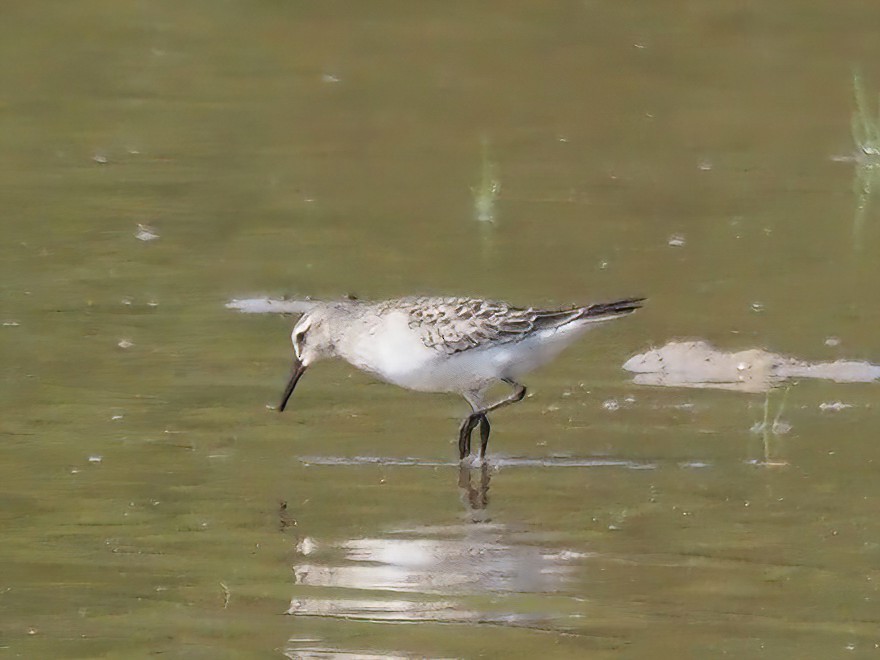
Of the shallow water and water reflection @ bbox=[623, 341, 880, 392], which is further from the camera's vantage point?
water reflection @ bbox=[623, 341, 880, 392]

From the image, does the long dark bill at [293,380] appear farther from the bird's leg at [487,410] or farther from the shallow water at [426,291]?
the bird's leg at [487,410]

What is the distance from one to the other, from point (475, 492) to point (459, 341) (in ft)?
3.20

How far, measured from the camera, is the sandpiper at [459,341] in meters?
8.11

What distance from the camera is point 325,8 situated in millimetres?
16188

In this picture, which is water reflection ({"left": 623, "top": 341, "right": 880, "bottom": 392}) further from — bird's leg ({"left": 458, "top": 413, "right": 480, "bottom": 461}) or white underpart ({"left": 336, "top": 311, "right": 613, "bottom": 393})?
bird's leg ({"left": 458, "top": 413, "right": 480, "bottom": 461})

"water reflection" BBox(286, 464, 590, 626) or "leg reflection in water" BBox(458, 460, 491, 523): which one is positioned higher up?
"water reflection" BBox(286, 464, 590, 626)

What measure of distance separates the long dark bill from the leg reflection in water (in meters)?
1.03

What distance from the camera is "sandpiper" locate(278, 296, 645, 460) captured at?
811 cm

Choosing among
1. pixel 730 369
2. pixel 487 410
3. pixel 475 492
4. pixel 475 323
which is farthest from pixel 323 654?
pixel 730 369

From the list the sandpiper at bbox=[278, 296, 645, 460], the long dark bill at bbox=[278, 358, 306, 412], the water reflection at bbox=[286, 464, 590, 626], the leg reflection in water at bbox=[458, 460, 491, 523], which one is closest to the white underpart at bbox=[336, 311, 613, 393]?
the sandpiper at bbox=[278, 296, 645, 460]

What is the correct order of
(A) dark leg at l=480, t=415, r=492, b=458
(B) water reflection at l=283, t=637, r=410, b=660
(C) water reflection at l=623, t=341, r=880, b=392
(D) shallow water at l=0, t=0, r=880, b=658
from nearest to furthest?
(B) water reflection at l=283, t=637, r=410, b=660 → (D) shallow water at l=0, t=0, r=880, b=658 → (A) dark leg at l=480, t=415, r=492, b=458 → (C) water reflection at l=623, t=341, r=880, b=392

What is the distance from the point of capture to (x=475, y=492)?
24.0ft

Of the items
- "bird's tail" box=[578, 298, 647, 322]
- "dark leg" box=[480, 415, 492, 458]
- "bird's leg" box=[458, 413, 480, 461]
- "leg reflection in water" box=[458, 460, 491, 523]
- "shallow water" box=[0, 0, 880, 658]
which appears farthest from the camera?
"bird's tail" box=[578, 298, 647, 322]

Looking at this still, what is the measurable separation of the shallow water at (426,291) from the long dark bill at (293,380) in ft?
0.41
